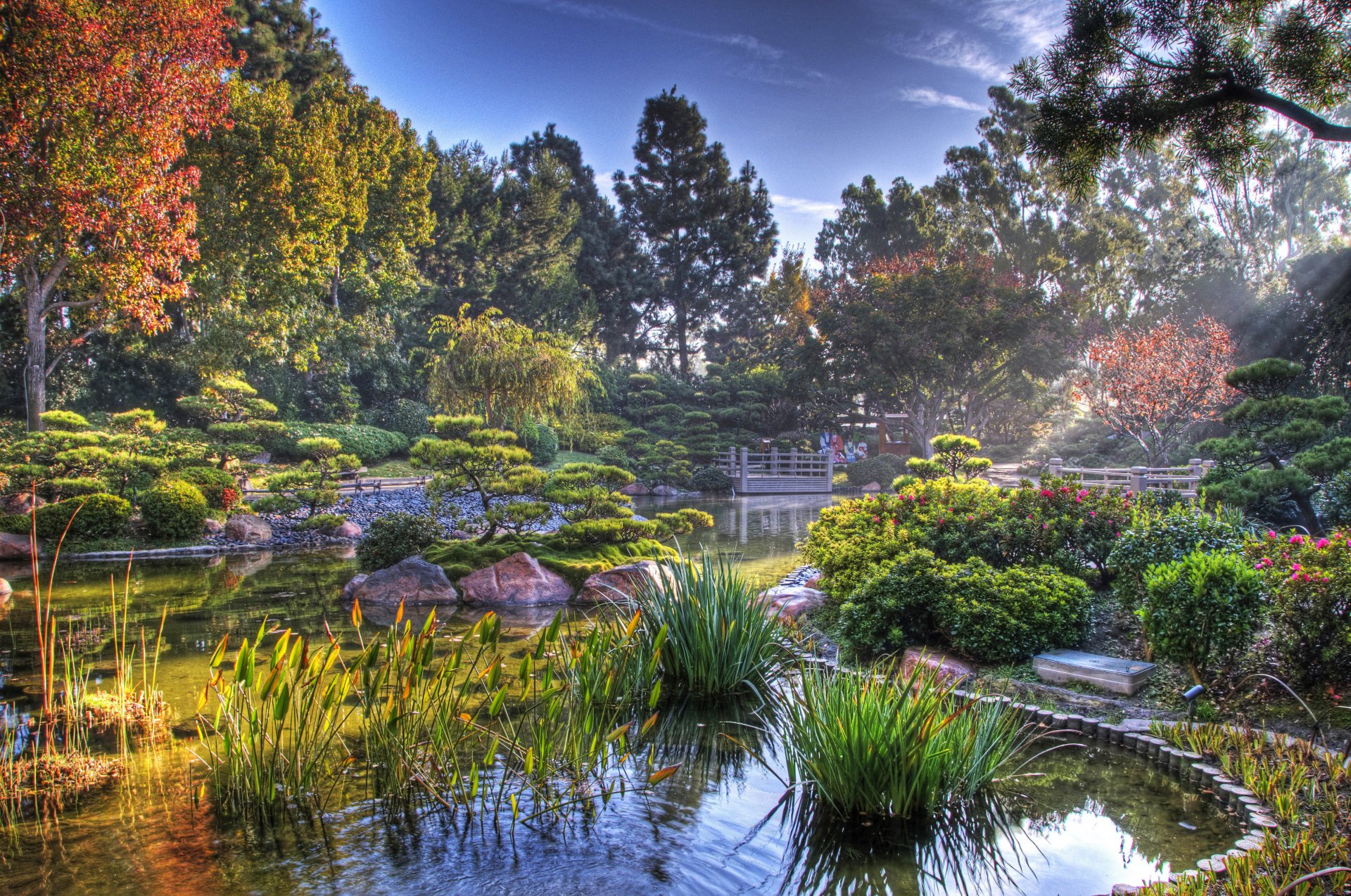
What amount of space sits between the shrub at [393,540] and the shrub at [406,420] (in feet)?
46.0

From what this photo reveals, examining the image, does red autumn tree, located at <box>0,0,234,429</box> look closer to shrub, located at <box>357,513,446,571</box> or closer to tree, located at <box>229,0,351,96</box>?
shrub, located at <box>357,513,446,571</box>

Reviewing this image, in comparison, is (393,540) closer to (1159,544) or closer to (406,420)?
(1159,544)

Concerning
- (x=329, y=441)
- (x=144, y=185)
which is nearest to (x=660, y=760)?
(x=329, y=441)

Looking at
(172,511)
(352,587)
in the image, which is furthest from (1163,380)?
(172,511)

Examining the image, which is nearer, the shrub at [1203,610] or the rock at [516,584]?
the shrub at [1203,610]

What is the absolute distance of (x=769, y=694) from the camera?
15.6 ft

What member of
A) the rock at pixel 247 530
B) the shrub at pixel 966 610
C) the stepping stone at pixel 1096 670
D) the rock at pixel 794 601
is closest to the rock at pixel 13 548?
the rock at pixel 247 530

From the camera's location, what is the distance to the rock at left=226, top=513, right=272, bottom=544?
12.3 meters

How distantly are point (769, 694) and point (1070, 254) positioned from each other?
31.3m

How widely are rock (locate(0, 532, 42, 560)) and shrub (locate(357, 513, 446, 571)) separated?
181 inches

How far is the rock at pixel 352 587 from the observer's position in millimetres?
8321

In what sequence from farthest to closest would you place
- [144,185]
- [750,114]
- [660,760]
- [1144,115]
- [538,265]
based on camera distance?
[538,265] < [750,114] < [144,185] < [1144,115] < [660,760]

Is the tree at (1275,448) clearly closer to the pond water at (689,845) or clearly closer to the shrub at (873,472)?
the pond water at (689,845)

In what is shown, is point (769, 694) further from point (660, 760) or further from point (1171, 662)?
point (1171, 662)
